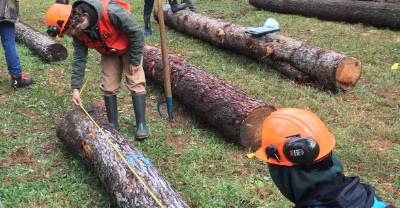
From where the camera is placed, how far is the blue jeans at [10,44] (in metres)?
6.04

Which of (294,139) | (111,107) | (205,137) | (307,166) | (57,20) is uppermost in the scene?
(57,20)

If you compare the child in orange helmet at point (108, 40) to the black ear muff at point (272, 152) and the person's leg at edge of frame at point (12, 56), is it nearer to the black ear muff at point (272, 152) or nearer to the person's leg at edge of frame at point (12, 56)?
the person's leg at edge of frame at point (12, 56)

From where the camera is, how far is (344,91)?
236 inches

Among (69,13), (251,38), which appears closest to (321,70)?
(251,38)

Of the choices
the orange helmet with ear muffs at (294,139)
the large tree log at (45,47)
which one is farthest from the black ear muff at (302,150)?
the large tree log at (45,47)

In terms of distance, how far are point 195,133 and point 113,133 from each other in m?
1.06

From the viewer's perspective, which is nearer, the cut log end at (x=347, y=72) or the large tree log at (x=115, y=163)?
the large tree log at (x=115, y=163)

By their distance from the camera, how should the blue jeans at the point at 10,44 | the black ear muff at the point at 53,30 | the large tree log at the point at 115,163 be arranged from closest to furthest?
the large tree log at the point at 115,163 < the black ear muff at the point at 53,30 < the blue jeans at the point at 10,44

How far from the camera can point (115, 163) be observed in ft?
12.5

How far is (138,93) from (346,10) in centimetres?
620

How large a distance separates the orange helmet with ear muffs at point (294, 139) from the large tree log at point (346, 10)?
24.8 ft

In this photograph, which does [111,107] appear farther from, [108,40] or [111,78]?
[108,40]

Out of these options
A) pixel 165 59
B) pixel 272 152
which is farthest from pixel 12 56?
pixel 272 152

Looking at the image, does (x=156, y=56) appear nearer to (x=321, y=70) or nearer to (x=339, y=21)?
(x=321, y=70)
